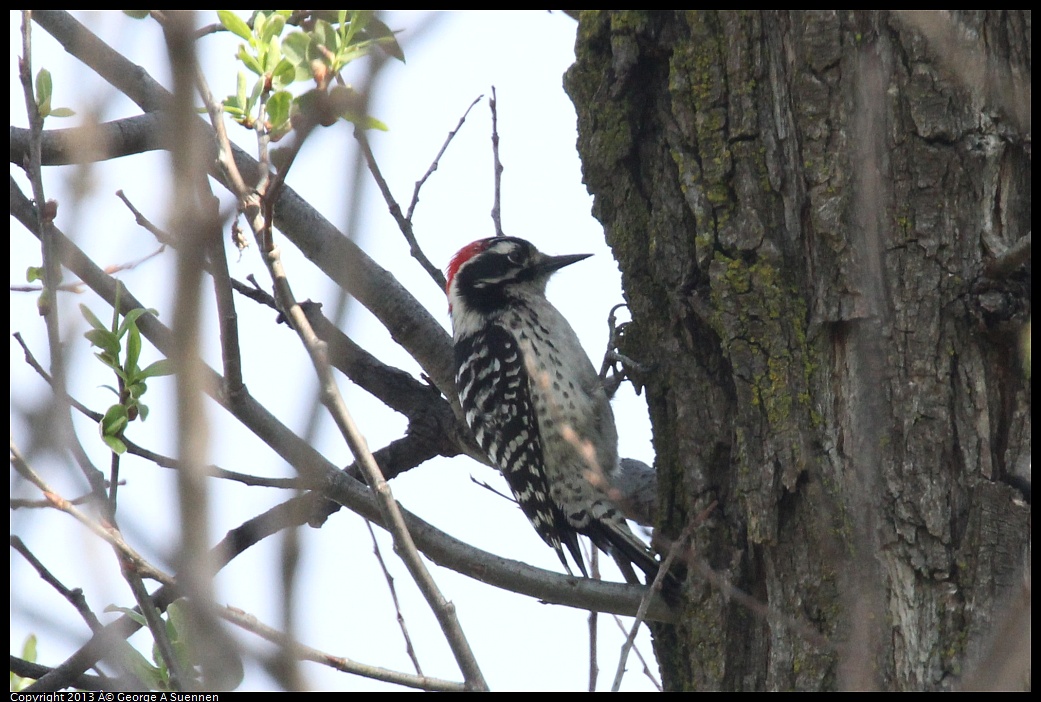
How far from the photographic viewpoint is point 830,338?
270 centimetres

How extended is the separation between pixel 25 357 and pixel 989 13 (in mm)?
2639

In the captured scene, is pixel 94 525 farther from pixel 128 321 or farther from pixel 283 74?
pixel 283 74

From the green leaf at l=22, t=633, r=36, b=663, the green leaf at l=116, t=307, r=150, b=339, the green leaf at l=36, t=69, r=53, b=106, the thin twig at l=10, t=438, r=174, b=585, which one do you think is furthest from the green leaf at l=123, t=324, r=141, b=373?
the green leaf at l=22, t=633, r=36, b=663

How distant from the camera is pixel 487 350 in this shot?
5.40 m

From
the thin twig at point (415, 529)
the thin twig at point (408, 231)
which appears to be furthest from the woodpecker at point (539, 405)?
the thin twig at point (415, 529)

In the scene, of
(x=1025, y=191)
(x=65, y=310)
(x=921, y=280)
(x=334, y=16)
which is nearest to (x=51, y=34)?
(x=334, y=16)

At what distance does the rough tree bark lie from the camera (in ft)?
7.88

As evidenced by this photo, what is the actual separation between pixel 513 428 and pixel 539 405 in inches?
8.7

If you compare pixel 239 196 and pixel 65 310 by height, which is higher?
pixel 239 196

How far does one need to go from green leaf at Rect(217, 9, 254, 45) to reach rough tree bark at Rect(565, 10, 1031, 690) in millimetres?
1326

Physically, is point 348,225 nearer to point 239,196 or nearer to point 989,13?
point 239,196

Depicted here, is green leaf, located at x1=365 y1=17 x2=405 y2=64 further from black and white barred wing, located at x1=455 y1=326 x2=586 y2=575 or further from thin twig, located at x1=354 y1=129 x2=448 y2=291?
black and white barred wing, located at x1=455 y1=326 x2=586 y2=575

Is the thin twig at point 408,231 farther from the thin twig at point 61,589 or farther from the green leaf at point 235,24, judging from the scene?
the thin twig at point 61,589
